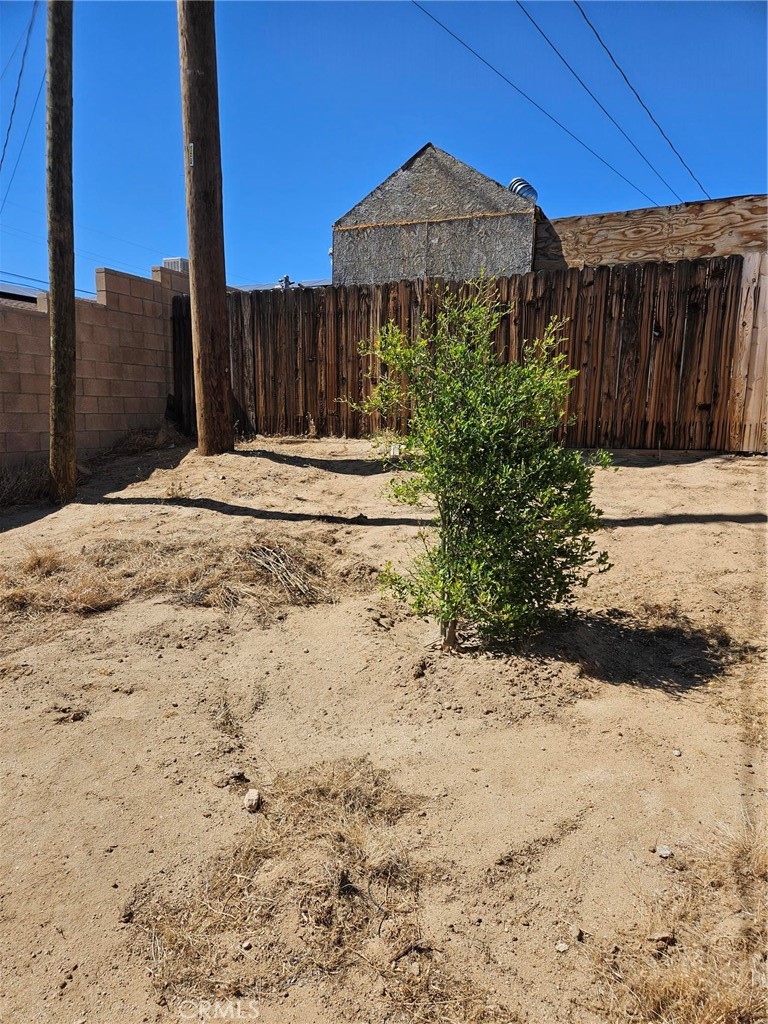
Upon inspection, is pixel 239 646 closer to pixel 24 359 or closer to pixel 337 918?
pixel 337 918

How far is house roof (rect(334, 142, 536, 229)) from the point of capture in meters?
14.7

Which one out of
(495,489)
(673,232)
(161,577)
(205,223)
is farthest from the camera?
(673,232)

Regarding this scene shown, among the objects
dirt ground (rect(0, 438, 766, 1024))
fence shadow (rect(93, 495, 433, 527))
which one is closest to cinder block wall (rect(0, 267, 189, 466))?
fence shadow (rect(93, 495, 433, 527))

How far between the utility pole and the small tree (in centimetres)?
444

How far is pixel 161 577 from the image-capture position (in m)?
4.52

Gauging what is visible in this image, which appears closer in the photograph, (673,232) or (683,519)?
(683,519)

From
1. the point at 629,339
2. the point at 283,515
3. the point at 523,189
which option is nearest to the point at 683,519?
the point at 629,339

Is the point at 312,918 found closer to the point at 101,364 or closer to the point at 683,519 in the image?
the point at 683,519

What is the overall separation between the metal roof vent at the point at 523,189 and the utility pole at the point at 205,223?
354 inches

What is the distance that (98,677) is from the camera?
11.1ft

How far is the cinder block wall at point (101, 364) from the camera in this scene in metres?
7.39

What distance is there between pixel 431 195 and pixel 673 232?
7.32 meters

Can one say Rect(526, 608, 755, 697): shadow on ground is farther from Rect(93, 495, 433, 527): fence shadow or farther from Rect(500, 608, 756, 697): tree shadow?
Rect(93, 495, 433, 527): fence shadow

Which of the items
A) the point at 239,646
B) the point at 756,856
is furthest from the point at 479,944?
the point at 239,646
